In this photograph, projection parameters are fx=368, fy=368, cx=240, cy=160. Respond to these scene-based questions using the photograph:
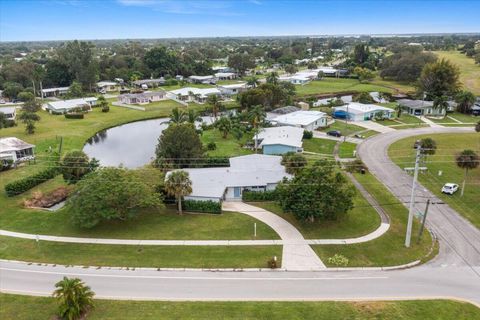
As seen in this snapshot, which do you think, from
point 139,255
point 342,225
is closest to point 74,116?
point 139,255

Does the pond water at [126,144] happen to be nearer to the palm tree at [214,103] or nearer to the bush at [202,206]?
the palm tree at [214,103]

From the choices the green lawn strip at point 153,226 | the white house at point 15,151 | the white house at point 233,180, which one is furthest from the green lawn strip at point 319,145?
the white house at point 15,151

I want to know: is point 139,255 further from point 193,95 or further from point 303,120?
point 193,95

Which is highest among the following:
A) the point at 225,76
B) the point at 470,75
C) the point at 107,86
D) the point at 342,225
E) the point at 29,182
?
the point at 470,75

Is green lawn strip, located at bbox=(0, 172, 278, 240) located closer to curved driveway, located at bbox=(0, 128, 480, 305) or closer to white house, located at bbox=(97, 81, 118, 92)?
curved driveway, located at bbox=(0, 128, 480, 305)

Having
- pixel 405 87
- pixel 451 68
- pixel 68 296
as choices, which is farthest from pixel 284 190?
pixel 405 87
